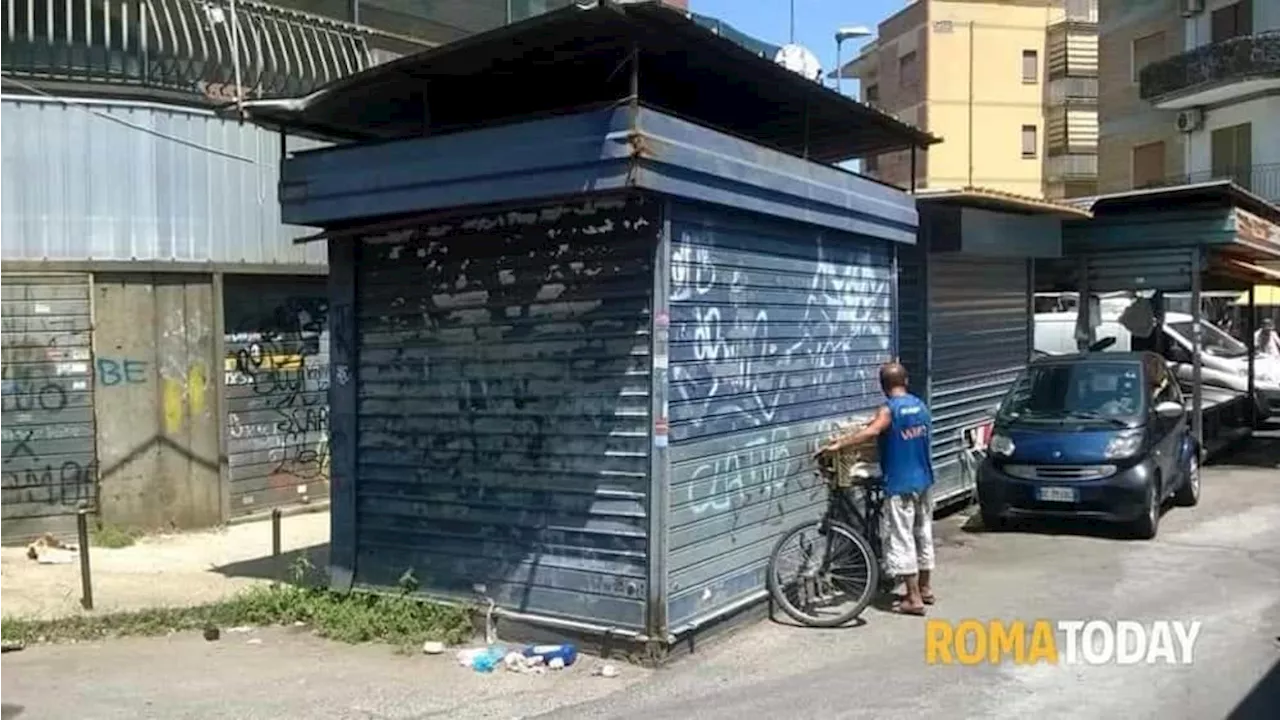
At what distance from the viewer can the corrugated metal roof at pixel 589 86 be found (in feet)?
22.4

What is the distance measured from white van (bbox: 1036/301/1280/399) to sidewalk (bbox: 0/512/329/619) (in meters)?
14.3

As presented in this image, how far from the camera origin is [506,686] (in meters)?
6.85

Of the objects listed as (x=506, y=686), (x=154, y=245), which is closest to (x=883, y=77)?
(x=154, y=245)

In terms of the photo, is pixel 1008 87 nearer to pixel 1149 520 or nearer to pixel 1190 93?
pixel 1190 93

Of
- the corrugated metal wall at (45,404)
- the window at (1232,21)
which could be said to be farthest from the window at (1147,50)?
the corrugated metal wall at (45,404)

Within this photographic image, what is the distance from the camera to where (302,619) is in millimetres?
8391

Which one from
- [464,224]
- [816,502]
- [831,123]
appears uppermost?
[831,123]

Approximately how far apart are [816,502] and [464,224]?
3334 millimetres

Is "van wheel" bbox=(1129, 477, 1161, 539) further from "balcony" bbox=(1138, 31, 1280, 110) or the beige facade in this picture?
the beige facade

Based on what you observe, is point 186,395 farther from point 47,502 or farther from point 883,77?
point 883,77

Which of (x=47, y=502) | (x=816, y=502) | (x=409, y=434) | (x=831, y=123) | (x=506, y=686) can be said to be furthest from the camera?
(x=47, y=502)

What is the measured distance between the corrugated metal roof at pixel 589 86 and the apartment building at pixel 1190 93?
30.4 metres

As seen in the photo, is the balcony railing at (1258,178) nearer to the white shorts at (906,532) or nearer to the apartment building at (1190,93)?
the apartment building at (1190,93)

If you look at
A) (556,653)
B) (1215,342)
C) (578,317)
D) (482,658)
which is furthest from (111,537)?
(1215,342)
